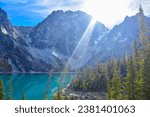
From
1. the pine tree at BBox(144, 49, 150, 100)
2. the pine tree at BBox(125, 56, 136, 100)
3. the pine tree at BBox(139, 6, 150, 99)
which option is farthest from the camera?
the pine tree at BBox(125, 56, 136, 100)

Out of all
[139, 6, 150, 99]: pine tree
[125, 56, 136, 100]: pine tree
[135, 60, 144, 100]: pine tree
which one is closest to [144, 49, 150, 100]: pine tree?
[139, 6, 150, 99]: pine tree

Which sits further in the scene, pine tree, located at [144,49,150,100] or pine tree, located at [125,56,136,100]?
pine tree, located at [125,56,136,100]

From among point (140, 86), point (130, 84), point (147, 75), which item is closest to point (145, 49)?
point (147, 75)

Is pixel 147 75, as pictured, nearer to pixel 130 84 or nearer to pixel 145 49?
pixel 145 49

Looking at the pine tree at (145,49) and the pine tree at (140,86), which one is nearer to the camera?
the pine tree at (145,49)

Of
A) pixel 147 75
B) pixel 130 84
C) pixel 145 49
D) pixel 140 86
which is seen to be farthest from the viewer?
pixel 130 84

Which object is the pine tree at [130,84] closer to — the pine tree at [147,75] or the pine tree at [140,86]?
the pine tree at [140,86]

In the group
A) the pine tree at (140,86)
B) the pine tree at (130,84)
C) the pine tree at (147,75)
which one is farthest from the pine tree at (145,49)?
the pine tree at (130,84)

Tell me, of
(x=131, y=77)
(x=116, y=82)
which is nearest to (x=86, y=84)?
(x=116, y=82)

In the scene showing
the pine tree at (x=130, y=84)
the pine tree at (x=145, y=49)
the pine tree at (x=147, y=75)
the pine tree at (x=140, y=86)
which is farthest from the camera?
the pine tree at (x=130, y=84)

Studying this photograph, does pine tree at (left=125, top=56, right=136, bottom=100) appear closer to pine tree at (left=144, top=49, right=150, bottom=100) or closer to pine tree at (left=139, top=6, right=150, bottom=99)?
pine tree at (left=144, top=49, right=150, bottom=100)

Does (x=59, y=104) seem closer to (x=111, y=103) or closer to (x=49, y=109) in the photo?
(x=49, y=109)

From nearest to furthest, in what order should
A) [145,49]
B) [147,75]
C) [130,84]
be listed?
[147,75] < [145,49] < [130,84]
